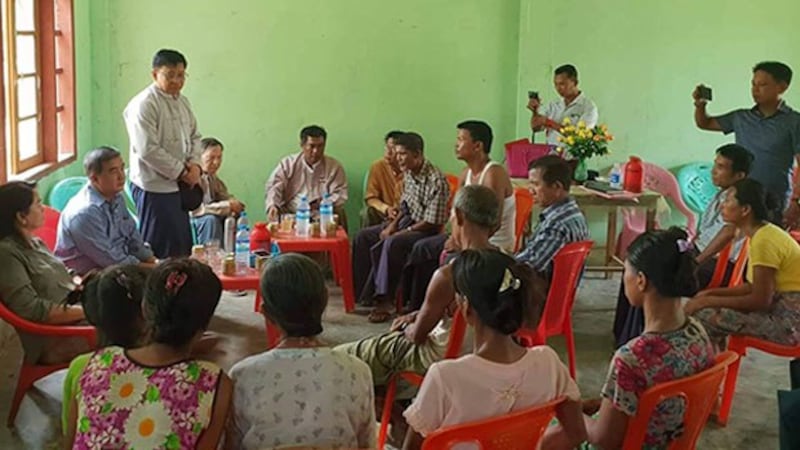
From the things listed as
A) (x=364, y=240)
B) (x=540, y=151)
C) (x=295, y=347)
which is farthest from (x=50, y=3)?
(x=295, y=347)

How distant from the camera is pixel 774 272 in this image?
11.3 feet

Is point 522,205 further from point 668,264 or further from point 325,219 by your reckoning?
point 668,264

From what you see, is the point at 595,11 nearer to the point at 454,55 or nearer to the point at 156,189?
the point at 454,55

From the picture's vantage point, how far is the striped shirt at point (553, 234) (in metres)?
3.90

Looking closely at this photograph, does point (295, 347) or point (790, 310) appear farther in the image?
point (790, 310)

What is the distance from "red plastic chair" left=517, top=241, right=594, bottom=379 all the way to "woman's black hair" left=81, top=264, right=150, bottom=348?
175 cm

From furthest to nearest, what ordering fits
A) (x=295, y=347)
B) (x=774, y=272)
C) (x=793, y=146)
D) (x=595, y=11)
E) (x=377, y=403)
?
(x=595, y=11), (x=793, y=146), (x=774, y=272), (x=377, y=403), (x=295, y=347)

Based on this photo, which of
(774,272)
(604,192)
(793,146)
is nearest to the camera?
(774,272)

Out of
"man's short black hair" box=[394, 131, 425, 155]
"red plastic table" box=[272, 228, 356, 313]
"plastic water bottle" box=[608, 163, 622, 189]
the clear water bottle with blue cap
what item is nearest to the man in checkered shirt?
"man's short black hair" box=[394, 131, 425, 155]

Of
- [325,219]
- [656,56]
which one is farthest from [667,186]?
[325,219]

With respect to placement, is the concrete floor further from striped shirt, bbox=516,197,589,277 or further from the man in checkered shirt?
striped shirt, bbox=516,197,589,277

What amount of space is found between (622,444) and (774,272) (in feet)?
4.94

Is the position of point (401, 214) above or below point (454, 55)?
Answer: below

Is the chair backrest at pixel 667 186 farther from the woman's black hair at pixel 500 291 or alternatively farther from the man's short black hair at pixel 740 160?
the woman's black hair at pixel 500 291
